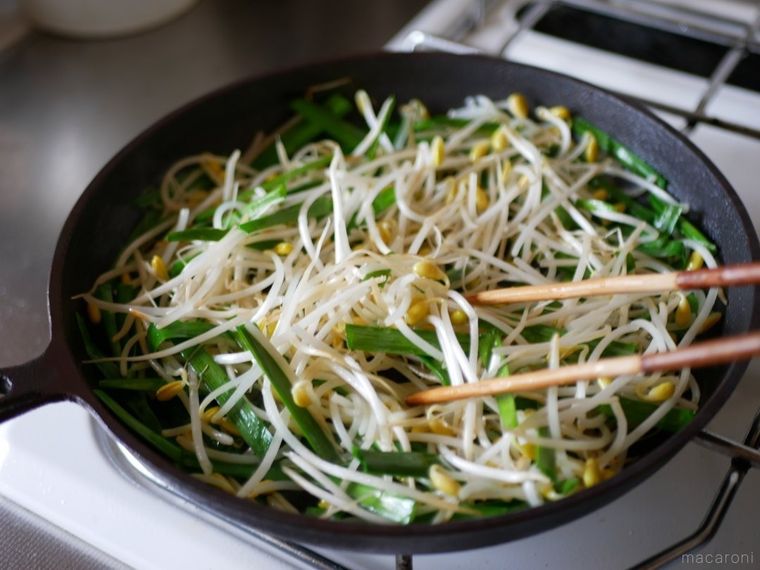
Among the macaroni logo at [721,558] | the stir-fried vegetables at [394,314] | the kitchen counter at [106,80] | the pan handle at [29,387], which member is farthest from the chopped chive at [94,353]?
the macaroni logo at [721,558]

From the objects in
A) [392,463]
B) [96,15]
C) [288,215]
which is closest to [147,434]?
[392,463]

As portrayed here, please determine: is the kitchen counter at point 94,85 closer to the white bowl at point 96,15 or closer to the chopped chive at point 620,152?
the white bowl at point 96,15

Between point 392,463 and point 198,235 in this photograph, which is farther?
point 198,235

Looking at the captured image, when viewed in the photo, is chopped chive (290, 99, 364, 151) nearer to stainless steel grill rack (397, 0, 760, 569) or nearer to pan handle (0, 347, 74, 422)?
stainless steel grill rack (397, 0, 760, 569)

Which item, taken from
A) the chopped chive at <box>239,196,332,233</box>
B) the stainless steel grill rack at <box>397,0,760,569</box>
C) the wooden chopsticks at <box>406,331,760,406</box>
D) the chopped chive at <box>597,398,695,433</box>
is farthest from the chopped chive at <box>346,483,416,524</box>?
the stainless steel grill rack at <box>397,0,760,569</box>

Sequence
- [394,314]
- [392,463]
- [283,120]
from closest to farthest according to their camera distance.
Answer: [392,463]
[394,314]
[283,120]

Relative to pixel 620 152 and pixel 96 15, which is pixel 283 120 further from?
pixel 96 15

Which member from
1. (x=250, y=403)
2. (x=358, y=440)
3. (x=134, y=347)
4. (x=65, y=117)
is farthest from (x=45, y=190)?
(x=358, y=440)
